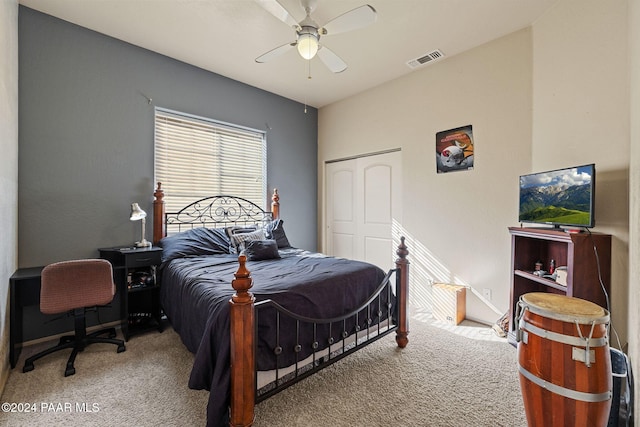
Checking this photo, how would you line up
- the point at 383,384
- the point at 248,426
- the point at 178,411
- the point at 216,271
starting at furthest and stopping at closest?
the point at 216,271
the point at 383,384
the point at 178,411
the point at 248,426

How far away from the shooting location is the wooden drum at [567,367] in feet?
4.00

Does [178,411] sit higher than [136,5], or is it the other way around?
[136,5]

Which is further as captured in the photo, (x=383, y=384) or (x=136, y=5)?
(x=136, y=5)

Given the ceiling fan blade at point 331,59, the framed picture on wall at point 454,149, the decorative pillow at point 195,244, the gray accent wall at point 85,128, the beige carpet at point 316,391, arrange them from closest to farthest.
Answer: the beige carpet at point 316,391
the ceiling fan blade at point 331,59
the gray accent wall at point 85,128
the decorative pillow at point 195,244
the framed picture on wall at point 454,149

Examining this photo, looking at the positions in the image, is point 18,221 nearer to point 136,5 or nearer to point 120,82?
point 120,82

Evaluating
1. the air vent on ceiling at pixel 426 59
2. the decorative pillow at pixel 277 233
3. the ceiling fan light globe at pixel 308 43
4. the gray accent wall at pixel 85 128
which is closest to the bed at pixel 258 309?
the decorative pillow at pixel 277 233

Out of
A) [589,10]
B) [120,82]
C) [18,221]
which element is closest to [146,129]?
[120,82]

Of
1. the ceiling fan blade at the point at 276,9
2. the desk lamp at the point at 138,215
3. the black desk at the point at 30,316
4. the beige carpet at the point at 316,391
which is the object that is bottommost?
the beige carpet at the point at 316,391

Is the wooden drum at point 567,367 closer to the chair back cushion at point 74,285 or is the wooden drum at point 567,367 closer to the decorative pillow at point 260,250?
the decorative pillow at point 260,250

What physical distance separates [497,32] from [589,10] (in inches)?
28.7

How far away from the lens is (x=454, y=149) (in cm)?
325

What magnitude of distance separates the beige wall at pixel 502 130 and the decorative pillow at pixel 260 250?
1.83 m

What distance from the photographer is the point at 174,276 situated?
2510 mm

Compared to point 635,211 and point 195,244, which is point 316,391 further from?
point 635,211
